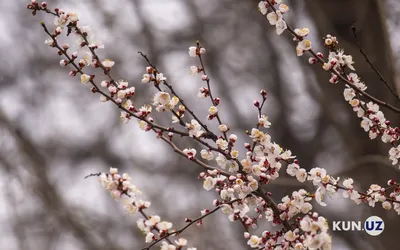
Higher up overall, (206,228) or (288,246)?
(206,228)

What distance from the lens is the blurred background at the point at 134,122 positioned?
17.7ft

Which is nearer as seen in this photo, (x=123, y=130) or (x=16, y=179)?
(x=16, y=179)

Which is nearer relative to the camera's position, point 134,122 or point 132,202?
point 132,202

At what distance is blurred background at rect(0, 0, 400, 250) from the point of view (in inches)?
213

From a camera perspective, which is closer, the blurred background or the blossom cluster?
the blossom cluster

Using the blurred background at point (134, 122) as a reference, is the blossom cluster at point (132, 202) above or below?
below

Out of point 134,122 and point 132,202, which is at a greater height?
point 134,122

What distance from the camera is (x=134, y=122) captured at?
5.50 m

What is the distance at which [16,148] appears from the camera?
18.7 feet

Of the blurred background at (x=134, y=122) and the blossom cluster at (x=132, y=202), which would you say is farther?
the blurred background at (x=134, y=122)

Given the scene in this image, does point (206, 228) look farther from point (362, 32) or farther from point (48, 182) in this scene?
point (362, 32)

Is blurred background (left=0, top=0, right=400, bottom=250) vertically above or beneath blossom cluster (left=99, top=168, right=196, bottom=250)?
above

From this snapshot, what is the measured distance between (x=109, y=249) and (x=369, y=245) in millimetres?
2289

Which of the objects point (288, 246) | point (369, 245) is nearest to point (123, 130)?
point (369, 245)
